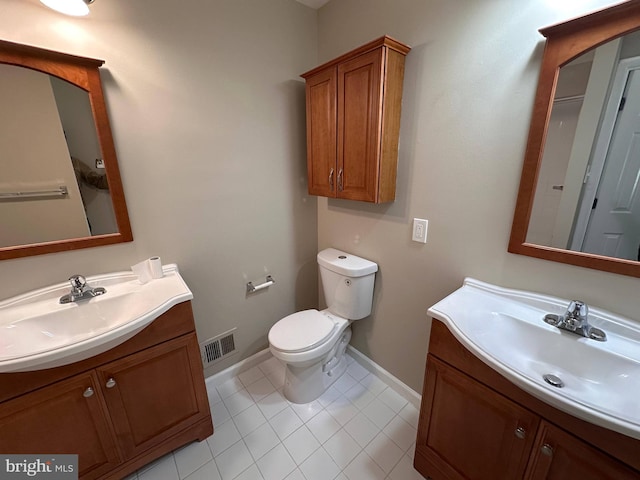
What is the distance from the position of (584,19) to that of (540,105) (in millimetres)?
247

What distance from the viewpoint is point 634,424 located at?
1.96ft

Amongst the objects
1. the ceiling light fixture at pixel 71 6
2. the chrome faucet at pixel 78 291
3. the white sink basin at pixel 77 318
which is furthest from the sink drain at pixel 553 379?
the ceiling light fixture at pixel 71 6

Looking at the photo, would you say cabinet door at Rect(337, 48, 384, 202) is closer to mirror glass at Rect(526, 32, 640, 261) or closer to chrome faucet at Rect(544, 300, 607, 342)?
mirror glass at Rect(526, 32, 640, 261)

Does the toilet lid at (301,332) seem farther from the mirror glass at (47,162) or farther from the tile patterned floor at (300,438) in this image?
the mirror glass at (47,162)

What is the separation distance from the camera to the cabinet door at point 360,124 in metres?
1.27

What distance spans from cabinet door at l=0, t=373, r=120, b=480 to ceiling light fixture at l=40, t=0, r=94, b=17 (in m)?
1.41

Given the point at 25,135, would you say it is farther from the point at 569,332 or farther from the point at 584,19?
the point at 569,332

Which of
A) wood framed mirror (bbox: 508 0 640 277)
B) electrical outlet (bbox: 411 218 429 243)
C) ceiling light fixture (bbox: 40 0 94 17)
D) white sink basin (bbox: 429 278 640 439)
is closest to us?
white sink basin (bbox: 429 278 640 439)

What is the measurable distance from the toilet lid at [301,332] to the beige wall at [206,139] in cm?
35

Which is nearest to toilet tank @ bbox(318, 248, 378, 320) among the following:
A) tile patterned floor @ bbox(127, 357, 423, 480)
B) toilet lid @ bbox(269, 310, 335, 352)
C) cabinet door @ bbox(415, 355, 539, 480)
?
toilet lid @ bbox(269, 310, 335, 352)

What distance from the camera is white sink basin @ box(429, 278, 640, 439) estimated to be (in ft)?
2.19

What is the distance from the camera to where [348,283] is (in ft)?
5.42

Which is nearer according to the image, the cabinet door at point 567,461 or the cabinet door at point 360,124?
the cabinet door at point 567,461

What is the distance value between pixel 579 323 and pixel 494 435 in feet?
1.62
